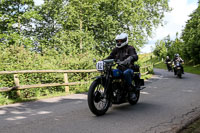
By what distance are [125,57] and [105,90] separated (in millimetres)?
1337

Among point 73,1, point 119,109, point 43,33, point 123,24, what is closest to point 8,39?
point 43,33

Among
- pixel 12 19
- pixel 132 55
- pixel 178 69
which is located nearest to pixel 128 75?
pixel 132 55

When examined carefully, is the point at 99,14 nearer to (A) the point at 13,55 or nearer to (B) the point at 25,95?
(A) the point at 13,55

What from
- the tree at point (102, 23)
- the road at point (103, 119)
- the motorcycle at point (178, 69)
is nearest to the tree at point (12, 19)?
the tree at point (102, 23)

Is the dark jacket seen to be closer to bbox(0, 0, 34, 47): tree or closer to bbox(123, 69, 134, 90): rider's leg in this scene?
bbox(123, 69, 134, 90): rider's leg

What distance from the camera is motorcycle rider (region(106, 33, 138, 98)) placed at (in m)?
5.52

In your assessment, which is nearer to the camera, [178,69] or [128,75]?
[128,75]

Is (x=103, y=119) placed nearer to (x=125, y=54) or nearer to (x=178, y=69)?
(x=125, y=54)

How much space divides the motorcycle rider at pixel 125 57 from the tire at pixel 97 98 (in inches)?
25.5

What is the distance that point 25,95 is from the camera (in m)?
8.45

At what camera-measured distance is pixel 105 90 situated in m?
5.16

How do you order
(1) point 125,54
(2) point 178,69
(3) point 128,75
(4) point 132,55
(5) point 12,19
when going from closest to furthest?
(3) point 128,75 → (4) point 132,55 → (1) point 125,54 → (2) point 178,69 → (5) point 12,19

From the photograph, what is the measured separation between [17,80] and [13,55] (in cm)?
295

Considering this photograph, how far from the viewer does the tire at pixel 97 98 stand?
15.6ft
